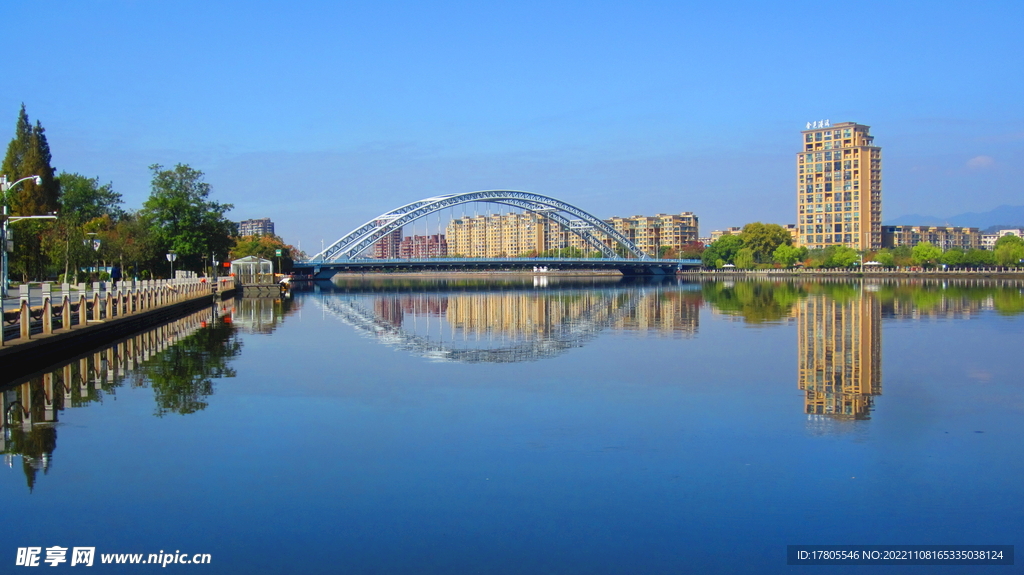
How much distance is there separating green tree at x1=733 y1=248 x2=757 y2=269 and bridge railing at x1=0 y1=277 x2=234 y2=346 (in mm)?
98775

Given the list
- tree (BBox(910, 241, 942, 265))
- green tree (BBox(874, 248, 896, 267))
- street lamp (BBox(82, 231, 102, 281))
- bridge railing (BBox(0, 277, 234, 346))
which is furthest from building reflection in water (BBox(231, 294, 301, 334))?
tree (BBox(910, 241, 942, 265))

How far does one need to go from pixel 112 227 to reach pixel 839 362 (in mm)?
61856

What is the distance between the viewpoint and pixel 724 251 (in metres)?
138

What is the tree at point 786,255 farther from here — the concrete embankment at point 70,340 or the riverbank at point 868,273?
the concrete embankment at point 70,340

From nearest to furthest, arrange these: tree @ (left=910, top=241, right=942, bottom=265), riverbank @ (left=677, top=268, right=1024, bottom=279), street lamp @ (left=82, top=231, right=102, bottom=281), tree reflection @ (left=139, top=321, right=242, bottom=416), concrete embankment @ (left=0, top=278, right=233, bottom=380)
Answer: tree reflection @ (left=139, top=321, right=242, bottom=416), concrete embankment @ (left=0, top=278, right=233, bottom=380), street lamp @ (left=82, top=231, right=102, bottom=281), riverbank @ (left=677, top=268, right=1024, bottom=279), tree @ (left=910, top=241, right=942, bottom=265)

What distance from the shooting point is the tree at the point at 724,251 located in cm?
13750

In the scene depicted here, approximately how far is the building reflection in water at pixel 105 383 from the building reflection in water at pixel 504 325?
5.03 metres

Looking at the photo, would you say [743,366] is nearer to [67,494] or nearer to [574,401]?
[574,401]

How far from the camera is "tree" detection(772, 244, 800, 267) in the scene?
416 feet

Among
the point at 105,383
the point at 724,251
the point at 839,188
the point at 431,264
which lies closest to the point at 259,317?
Answer: the point at 105,383

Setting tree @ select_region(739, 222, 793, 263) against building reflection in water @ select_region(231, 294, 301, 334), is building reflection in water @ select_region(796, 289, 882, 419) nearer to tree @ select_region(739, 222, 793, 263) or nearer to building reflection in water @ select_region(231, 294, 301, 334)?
building reflection in water @ select_region(231, 294, 301, 334)

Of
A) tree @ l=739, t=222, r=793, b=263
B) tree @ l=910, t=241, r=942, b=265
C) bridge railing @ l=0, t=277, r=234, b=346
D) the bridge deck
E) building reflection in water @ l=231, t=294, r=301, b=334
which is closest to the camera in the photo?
bridge railing @ l=0, t=277, r=234, b=346

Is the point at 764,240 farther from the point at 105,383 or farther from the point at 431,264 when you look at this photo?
the point at 105,383

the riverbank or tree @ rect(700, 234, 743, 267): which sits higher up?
tree @ rect(700, 234, 743, 267)
